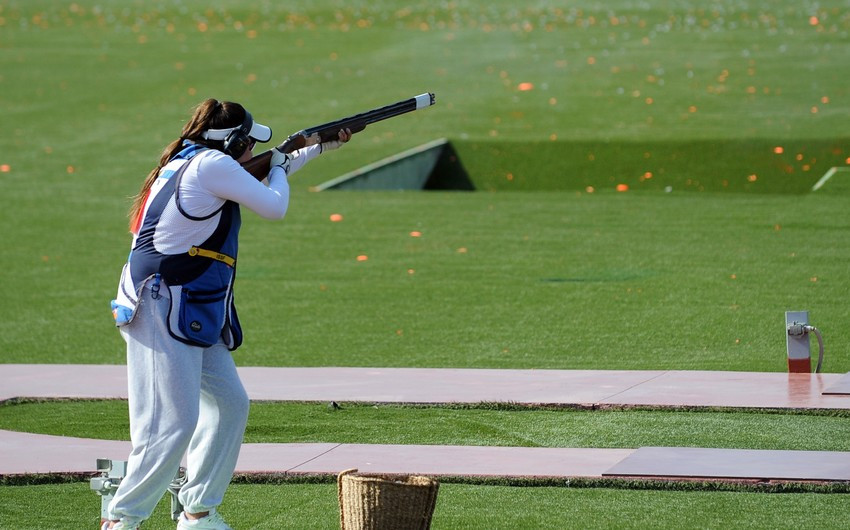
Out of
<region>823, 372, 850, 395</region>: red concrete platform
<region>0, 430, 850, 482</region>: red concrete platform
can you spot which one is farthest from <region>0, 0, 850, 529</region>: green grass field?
<region>823, 372, 850, 395</region>: red concrete platform

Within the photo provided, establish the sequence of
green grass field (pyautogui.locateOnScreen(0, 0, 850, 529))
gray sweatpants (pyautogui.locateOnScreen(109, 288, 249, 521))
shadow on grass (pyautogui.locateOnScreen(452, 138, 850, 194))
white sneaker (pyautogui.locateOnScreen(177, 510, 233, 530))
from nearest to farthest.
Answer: gray sweatpants (pyautogui.locateOnScreen(109, 288, 249, 521)) → white sneaker (pyautogui.locateOnScreen(177, 510, 233, 530)) → green grass field (pyautogui.locateOnScreen(0, 0, 850, 529)) → shadow on grass (pyautogui.locateOnScreen(452, 138, 850, 194))

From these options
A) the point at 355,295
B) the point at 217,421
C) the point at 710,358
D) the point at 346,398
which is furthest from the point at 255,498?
the point at 355,295

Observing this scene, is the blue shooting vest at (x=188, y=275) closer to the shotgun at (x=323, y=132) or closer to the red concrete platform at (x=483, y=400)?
the shotgun at (x=323, y=132)

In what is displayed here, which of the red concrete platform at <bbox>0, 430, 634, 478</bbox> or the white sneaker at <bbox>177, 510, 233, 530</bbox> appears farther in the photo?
the red concrete platform at <bbox>0, 430, 634, 478</bbox>

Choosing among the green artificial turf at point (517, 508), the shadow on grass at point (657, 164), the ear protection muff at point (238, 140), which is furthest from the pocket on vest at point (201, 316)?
the shadow on grass at point (657, 164)

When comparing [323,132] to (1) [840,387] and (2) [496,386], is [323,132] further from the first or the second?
(1) [840,387]

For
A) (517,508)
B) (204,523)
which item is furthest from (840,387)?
(204,523)

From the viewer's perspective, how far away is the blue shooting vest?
5469 mm

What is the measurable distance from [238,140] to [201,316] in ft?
2.56

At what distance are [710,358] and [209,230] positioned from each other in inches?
213

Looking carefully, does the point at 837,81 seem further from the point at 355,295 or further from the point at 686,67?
the point at 355,295

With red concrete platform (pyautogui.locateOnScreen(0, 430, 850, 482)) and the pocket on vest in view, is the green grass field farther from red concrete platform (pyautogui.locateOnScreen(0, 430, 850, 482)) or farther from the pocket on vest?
the pocket on vest

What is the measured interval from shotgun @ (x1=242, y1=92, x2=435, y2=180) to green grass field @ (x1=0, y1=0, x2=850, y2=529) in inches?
63.8

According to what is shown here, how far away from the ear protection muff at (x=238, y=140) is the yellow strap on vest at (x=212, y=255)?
44 cm
